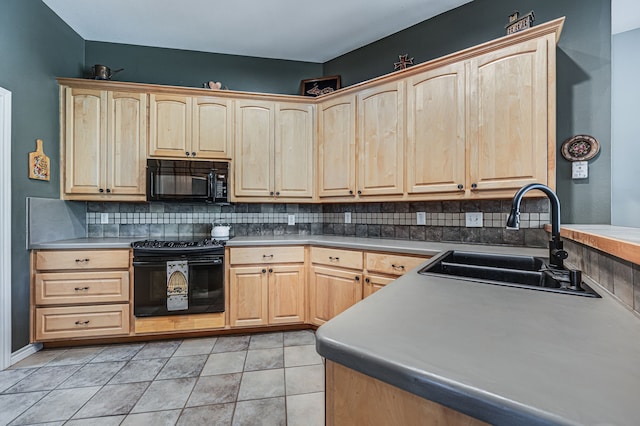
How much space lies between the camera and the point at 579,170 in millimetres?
2012

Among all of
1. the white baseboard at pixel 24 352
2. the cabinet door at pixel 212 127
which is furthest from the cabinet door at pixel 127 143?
the white baseboard at pixel 24 352

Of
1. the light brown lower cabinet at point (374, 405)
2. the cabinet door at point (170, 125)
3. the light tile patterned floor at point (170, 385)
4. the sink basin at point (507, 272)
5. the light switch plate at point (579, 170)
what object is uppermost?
the cabinet door at point (170, 125)

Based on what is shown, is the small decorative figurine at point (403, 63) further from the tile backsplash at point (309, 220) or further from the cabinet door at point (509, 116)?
the tile backsplash at point (309, 220)

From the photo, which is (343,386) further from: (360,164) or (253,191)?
(253,191)

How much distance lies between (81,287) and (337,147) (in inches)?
101

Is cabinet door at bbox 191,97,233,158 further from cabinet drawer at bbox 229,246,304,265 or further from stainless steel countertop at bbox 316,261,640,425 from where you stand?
stainless steel countertop at bbox 316,261,640,425

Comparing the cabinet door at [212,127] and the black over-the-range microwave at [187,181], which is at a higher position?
the cabinet door at [212,127]

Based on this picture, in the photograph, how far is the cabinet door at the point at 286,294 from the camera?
2811mm

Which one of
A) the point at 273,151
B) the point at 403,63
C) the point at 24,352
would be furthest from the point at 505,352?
the point at 24,352

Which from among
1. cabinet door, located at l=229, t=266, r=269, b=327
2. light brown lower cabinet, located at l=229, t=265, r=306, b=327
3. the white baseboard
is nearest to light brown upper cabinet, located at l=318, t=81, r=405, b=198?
light brown lower cabinet, located at l=229, t=265, r=306, b=327

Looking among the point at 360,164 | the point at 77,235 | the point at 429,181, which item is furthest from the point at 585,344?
the point at 77,235

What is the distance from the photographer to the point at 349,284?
2.60 meters

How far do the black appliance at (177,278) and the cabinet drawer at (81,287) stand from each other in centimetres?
13

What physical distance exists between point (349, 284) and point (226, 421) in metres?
1.34
